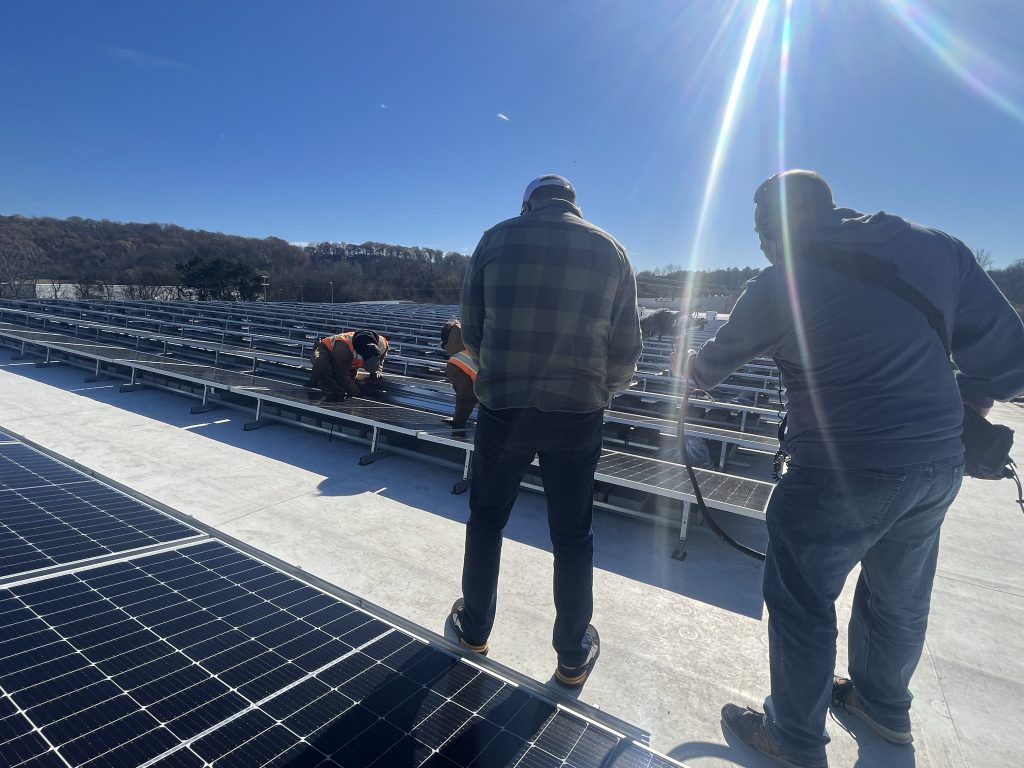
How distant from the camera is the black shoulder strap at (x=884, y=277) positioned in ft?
5.17

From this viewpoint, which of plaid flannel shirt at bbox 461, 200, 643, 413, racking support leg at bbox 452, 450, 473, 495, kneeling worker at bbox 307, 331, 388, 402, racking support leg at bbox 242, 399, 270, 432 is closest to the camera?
plaid flannel shirt at bbox 461, 200, 643, 413

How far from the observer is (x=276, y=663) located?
162 cm

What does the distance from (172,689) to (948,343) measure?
255 cm

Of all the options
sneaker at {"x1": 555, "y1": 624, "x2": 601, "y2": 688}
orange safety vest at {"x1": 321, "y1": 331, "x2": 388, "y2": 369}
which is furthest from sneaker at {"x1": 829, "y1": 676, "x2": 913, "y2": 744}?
orange safety vest at {"x1": 321, "y1": 331, "x2": 388, "y2": 369}

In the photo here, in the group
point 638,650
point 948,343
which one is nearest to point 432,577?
point 638,650

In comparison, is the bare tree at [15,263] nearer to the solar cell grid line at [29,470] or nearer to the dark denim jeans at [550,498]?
the solar cell grid line at [29,470]

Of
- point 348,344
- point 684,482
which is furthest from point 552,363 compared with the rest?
point 348,344

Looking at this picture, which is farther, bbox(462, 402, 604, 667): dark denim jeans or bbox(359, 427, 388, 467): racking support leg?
bbox(359, 427, 388, 467): racking support leg

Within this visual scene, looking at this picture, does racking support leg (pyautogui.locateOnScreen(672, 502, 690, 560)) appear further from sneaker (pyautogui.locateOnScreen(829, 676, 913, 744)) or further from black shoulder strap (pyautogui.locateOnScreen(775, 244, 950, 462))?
black shoulder strap (pyautogui.locateOnScreen(775, 244, 950, 462))

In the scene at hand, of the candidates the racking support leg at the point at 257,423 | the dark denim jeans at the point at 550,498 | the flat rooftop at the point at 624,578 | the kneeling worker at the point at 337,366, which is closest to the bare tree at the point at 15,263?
the racking support leg at the point at 257,423

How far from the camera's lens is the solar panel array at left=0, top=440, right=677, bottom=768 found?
4.28ft

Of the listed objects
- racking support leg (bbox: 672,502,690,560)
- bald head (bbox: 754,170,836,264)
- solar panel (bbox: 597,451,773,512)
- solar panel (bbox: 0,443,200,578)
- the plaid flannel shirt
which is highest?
bald head (bbox: 754,170,836,264)

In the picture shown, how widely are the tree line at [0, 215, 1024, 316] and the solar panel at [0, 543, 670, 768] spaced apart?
74.4ft

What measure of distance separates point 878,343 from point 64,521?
3450 millimetres
